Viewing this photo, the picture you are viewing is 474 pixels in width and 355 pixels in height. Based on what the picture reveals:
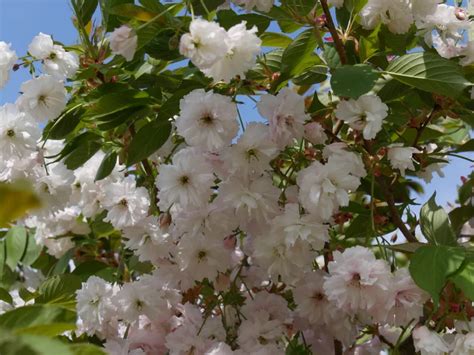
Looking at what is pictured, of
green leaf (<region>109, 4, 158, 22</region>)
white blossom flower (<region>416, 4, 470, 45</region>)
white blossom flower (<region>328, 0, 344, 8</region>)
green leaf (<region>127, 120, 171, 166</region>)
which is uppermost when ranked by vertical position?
green leaf (<region>109, 4, 158, 22</region>)

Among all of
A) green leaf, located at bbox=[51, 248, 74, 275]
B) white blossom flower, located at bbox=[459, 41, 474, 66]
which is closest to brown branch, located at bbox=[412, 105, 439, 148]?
white blossom flower, located at bbox=[459, 41, 474, 66]

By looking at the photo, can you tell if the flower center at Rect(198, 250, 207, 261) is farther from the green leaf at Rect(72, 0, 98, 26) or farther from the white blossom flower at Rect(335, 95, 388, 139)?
the green leaf at Rect(72, 0, 98, 26)

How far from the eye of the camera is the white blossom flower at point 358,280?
1.02 m

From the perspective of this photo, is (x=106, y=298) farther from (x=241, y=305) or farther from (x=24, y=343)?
(x=24, y=343)

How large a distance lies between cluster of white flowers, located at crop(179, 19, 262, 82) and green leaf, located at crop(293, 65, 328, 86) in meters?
0.31

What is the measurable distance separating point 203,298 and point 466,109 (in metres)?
0.63

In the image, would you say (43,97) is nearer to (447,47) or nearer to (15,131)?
(15,131)

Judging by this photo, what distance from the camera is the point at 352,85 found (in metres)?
1.01

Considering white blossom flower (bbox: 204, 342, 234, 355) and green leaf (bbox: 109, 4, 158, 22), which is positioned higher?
green leaf (bbox: 109, 4, 158, 22)

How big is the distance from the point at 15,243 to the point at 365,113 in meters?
1.04

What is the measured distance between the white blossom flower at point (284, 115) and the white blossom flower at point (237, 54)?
0.30 ft

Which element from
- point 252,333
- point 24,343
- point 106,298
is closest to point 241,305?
point 252,333

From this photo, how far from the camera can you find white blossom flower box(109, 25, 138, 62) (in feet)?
3.34

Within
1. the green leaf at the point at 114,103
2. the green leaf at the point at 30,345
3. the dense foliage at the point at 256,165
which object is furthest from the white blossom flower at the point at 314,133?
the green leaf at the point at 30,345
